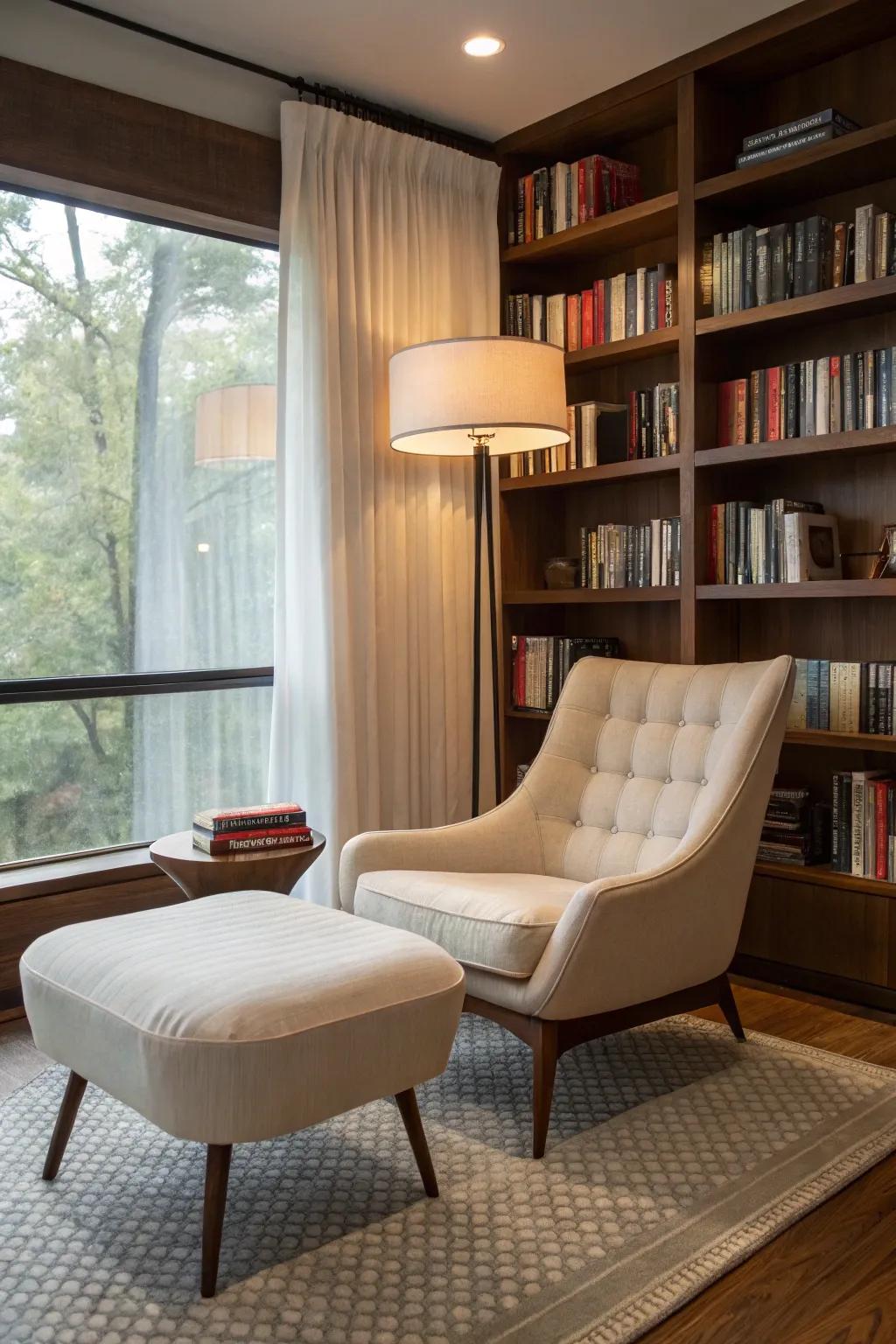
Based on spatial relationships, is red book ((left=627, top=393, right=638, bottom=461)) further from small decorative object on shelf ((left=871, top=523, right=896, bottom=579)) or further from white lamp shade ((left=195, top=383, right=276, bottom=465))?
white lamp shade ((left=195, top=383, right=276, bottom=465))

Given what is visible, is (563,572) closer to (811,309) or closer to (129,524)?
(811,309)

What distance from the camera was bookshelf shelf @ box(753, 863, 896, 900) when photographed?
3010 millimetres

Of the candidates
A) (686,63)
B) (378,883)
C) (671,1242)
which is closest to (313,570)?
(378,883)

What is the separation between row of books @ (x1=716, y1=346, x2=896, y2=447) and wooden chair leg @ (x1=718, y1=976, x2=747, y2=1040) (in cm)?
147

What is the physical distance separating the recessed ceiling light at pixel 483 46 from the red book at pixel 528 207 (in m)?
0.60

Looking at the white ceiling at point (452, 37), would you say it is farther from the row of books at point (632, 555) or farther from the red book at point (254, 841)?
the red book at point (254, 841)

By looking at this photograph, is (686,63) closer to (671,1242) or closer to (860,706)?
(860,706)

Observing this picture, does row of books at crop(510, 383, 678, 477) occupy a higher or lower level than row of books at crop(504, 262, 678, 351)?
lower

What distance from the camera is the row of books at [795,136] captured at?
3.05 m

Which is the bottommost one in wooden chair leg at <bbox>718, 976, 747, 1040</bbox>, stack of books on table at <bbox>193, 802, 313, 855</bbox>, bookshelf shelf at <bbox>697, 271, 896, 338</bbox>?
wooden chair leg at <bbox>718, 976, 747, 1040</bbox>

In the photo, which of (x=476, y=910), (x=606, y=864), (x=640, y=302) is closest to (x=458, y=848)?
(x=606, y=864)

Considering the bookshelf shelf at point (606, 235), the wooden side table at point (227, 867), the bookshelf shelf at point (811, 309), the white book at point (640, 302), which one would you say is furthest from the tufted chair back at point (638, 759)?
the bookshelf shelf at point (606, 235)

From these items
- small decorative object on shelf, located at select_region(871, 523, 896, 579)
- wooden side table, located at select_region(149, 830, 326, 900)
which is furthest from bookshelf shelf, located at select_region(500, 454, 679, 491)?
wooden side table, located at select_region(149, 830, 326, 900)

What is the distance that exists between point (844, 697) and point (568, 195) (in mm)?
1870
